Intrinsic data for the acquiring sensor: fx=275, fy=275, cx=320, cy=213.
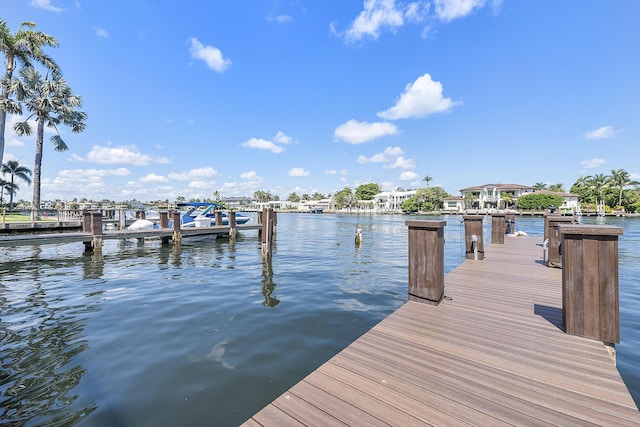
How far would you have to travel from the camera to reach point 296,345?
450 cm

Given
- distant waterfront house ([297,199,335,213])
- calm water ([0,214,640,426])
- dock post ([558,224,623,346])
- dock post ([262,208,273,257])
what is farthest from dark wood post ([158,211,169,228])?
distant waterfront house ([297,199,335,213])

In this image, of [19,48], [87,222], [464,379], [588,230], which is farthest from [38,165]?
[588,230]

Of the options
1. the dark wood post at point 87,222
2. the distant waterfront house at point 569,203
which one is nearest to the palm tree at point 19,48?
the dark wood post at point 87,222

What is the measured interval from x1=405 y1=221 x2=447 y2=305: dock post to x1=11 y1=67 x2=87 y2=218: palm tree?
30.3 m

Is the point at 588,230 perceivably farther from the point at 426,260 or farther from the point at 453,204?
the point at 453,204

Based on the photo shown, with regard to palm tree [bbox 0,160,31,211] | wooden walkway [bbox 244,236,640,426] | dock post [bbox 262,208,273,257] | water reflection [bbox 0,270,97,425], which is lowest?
water reflection [bbox 0,270,97,425]

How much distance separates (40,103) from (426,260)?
110 ft

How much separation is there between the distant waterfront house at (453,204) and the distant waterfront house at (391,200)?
632 inches

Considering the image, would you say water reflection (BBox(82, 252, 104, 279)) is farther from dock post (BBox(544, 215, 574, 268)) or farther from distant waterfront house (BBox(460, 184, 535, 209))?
distant waterfront house (BBox(460, 184, 535, 209))

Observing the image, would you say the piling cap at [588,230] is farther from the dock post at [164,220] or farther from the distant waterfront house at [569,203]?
the distant waterfront house at [569,203]

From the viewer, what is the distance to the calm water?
10.2 ft

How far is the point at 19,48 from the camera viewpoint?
2186 cm

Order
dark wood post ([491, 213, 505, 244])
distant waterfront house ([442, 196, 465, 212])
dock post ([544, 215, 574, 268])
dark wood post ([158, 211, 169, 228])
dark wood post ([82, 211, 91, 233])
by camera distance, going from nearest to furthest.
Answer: dock post ([544, 215, 574, 268]) < dark wood post ([491, 213, 505, 244]) < dark wood post ([82, 211, 91, 233]) < dark wood post ([158, 211, 169, 228]) < distant waterfront house ([442, 196, 465, 212])

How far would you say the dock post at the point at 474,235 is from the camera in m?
8.62
